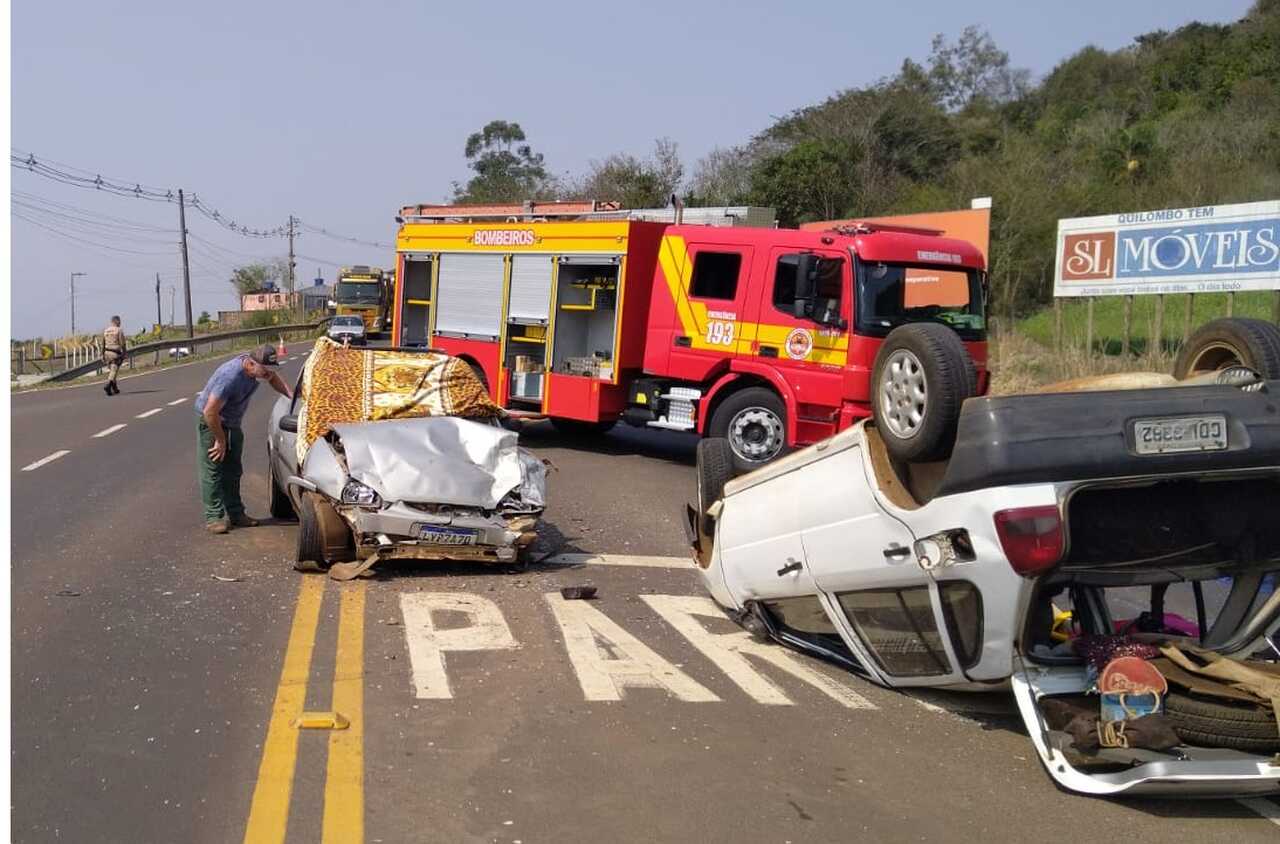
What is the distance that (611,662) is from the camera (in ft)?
21.2

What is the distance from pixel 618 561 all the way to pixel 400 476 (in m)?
1.86

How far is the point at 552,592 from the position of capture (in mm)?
8094

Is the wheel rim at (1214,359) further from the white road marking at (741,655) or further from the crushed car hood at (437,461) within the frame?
the crushed car hood at (437,461)

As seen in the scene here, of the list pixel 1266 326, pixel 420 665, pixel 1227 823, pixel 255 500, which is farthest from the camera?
pixel 255 500

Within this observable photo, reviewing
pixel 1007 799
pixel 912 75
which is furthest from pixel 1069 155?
pixel 1007 799

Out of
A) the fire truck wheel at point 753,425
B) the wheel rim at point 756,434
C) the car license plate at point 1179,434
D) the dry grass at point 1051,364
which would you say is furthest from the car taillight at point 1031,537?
the dry grass at point 1051,364

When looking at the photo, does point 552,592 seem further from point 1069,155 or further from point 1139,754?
point 1069,155

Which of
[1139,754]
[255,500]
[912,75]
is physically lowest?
[255,500]

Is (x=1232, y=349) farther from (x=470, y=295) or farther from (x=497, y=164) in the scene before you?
(x=497, y=164)

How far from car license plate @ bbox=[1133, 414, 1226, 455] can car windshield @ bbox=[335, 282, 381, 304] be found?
161 ft

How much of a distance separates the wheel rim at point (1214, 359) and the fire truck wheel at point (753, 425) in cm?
746

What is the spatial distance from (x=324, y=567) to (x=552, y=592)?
1.64 m

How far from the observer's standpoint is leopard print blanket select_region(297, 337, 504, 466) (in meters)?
9.31

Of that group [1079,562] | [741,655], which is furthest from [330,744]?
[1079,562]
